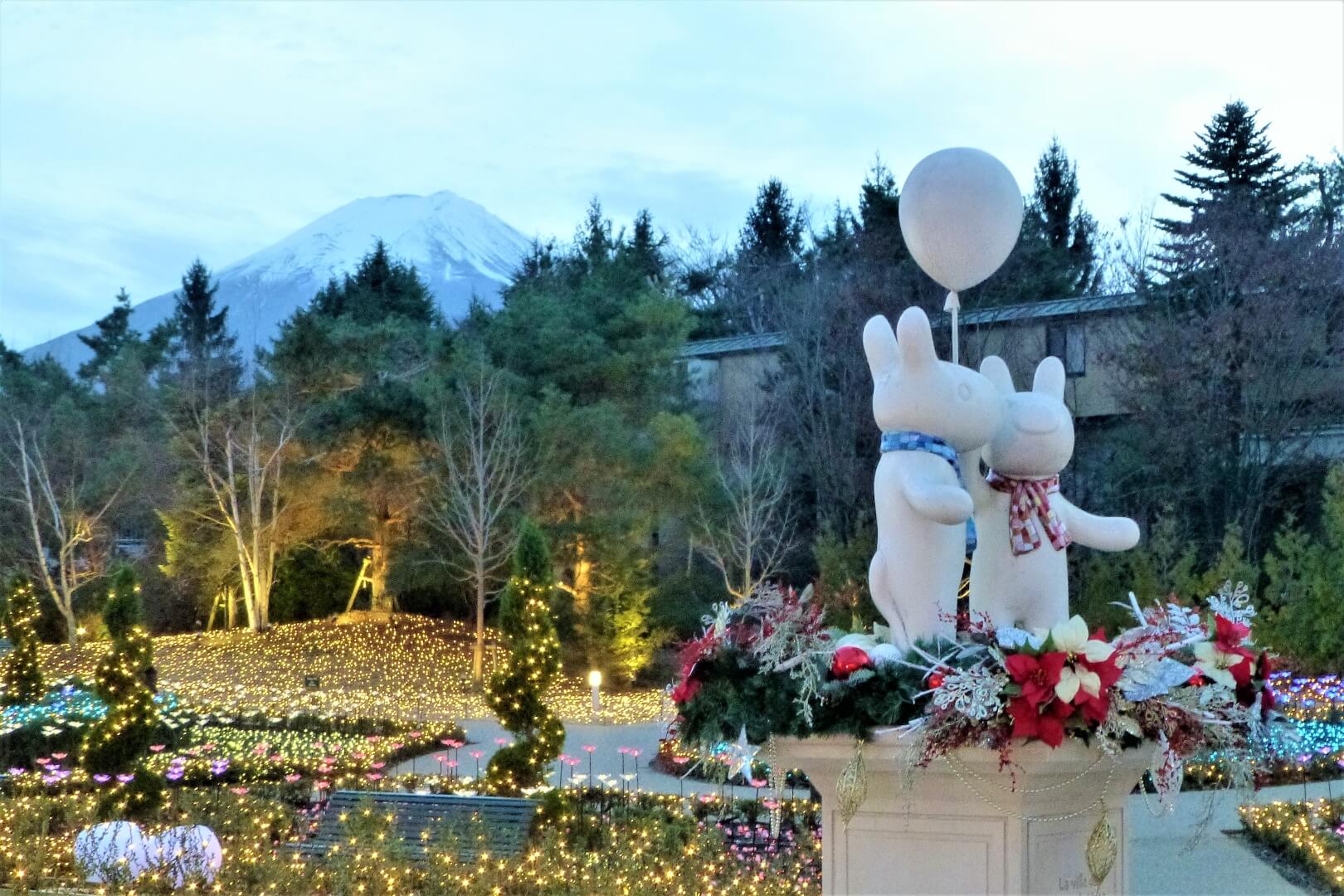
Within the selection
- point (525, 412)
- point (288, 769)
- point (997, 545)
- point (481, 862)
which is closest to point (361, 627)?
point (525, 412)

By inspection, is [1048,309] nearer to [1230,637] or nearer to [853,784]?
[1230,637]

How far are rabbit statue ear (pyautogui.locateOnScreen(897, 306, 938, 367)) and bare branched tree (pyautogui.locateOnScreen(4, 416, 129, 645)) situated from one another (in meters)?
25.0

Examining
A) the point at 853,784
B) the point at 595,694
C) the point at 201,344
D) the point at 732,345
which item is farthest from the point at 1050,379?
the point at 201,344

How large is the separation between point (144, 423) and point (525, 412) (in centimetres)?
1091

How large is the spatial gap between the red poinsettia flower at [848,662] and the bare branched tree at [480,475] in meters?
19.3

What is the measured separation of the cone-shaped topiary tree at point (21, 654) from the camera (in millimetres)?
18281

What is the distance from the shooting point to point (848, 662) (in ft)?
14.0

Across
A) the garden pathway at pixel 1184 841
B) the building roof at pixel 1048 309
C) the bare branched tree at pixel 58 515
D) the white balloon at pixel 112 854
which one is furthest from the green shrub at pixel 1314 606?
the bare branched tree at pixel 58 515

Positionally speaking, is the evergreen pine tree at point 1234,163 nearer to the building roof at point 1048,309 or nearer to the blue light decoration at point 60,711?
the building roof at point 1048,309

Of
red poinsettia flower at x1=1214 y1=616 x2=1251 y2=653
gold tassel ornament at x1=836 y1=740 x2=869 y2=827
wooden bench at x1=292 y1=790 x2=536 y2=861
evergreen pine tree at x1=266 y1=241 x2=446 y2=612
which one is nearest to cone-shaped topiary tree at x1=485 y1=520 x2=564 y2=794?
wooden bench at x1=292 y1=790 x2=536 y2=861

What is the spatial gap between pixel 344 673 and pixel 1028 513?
63.5ft

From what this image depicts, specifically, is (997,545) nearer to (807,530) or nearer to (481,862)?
(481,862)

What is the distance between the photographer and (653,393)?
2656 centimetres

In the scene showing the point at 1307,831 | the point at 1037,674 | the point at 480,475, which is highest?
the point at 480,475
